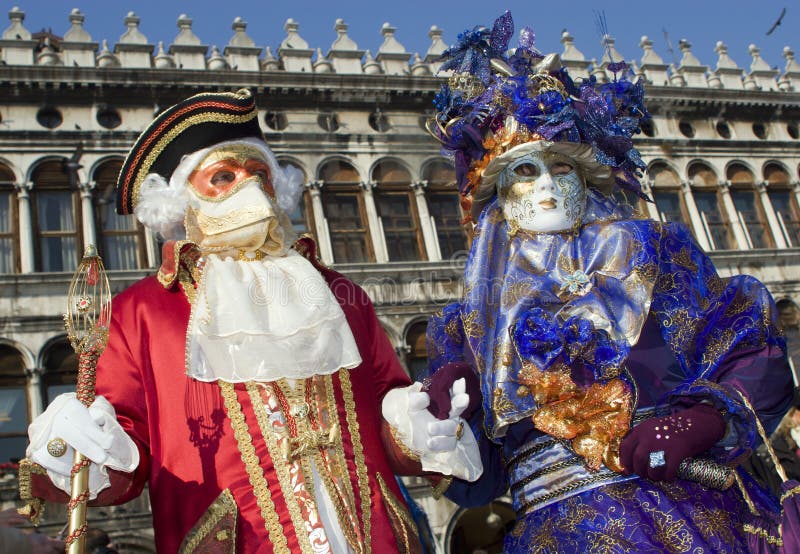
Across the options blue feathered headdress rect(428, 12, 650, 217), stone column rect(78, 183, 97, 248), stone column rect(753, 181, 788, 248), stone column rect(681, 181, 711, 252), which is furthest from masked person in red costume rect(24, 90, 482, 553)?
stone column rect(753, 181, 788, 248)

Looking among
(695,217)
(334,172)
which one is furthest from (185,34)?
(695,217)

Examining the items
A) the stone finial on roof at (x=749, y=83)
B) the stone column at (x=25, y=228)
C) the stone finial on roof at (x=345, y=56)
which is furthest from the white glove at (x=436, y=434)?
the stone finial on roof at (x=749, y=83)

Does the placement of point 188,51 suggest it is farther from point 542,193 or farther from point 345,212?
point 542,193

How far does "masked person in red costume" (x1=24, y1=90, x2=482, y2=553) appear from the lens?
2971 mm

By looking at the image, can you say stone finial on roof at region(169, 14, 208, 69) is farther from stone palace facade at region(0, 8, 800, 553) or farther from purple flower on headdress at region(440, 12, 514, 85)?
purple flower on headdress at region(440, 12, 514, 85)

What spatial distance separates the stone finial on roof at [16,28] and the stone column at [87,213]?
2925 mm

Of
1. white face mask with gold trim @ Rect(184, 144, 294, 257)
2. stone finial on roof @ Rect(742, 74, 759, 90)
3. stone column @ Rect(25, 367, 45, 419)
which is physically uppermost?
stone finial on roof @ Rect(742, 74, 759, 90)

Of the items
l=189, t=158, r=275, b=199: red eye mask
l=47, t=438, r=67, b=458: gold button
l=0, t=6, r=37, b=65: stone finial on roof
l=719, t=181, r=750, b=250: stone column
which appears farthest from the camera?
l=719, t=181, r=750, b=250: stone column

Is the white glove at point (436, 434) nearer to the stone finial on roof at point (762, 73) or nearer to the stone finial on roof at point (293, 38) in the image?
the stone finial on roof at point (293, 38)

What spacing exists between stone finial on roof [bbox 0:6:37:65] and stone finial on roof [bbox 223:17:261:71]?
129 inches

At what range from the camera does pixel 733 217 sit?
701 inches

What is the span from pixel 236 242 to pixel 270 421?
2.61 feet

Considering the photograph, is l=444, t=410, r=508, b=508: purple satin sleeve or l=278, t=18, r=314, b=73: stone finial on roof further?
l=278, t=18, r=314, b=73: stone finial on roof

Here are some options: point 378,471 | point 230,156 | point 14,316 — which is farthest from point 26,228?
point 378,471
